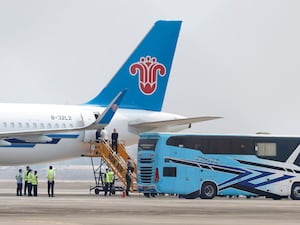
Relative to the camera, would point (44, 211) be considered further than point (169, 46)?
No

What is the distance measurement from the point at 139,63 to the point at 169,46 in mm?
2768

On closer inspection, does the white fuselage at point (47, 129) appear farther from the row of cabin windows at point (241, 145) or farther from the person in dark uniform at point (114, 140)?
the row of cabin windows at point (241, 145)

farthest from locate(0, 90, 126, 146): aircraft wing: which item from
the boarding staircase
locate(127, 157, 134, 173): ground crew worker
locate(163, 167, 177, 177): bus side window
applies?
the boarding staircase

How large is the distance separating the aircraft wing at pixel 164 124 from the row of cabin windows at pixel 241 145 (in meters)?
4.29

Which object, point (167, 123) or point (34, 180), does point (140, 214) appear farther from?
point (167, 123)

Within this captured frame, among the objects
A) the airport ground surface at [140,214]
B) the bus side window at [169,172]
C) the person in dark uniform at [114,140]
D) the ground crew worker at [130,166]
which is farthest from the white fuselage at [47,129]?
the airport ground surface at [140,214]

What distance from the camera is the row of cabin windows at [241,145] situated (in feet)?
208

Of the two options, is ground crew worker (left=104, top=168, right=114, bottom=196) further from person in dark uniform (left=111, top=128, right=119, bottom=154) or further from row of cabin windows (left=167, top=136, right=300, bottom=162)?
A: row of cabin windows (left=167, top=136, right=300, bottom=162)

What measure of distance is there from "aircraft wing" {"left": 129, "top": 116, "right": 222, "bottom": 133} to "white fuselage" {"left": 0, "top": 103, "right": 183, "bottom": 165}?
102cm

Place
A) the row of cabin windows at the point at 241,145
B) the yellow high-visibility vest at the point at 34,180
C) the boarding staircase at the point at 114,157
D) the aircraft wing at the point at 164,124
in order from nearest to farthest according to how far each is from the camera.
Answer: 1. the row of cabin windows at the point at 241,145
2. the yellow high-visibility vest at the point at 34,180
3. the aircraft wing at the point at 164,124
4. the boarding staircase at the point at 114,157

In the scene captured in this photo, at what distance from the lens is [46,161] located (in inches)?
2832

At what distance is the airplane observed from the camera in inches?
2687

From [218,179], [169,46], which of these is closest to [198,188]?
[218,179]

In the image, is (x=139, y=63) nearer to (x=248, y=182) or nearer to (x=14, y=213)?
(x=248, y=182)
